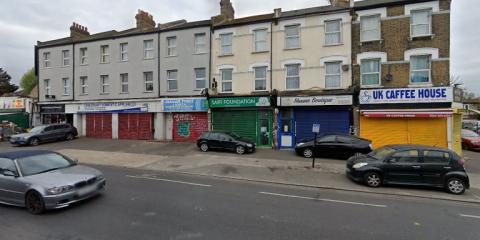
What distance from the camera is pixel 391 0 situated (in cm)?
1686

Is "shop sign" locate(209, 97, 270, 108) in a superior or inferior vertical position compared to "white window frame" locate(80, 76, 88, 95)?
inferior

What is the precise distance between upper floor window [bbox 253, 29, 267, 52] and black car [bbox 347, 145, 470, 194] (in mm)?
12242

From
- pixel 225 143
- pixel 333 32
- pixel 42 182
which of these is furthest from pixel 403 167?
pixel 333 32

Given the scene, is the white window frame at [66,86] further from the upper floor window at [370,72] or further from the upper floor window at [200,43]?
the upper floor window at [370,72]

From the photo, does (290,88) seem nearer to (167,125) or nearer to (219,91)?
(219,91)

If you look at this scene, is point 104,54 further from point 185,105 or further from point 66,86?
point 185,105

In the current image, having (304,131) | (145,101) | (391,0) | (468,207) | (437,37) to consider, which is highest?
(391,0)

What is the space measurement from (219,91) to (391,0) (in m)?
12.6

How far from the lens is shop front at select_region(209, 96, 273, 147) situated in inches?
757

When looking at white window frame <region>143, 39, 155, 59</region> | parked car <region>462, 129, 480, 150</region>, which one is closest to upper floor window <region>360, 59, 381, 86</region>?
parked car <region>462, 129, 480, 150</region>

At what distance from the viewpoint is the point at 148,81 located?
2295cm

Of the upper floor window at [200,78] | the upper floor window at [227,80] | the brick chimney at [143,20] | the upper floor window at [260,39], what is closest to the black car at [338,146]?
the upper floor window at [227,80]

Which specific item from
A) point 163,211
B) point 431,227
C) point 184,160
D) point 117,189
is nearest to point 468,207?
point 431,227

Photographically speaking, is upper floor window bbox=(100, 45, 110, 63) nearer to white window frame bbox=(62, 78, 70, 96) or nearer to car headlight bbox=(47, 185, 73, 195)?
white window frame bbox=(62, 78, 70, 96)
